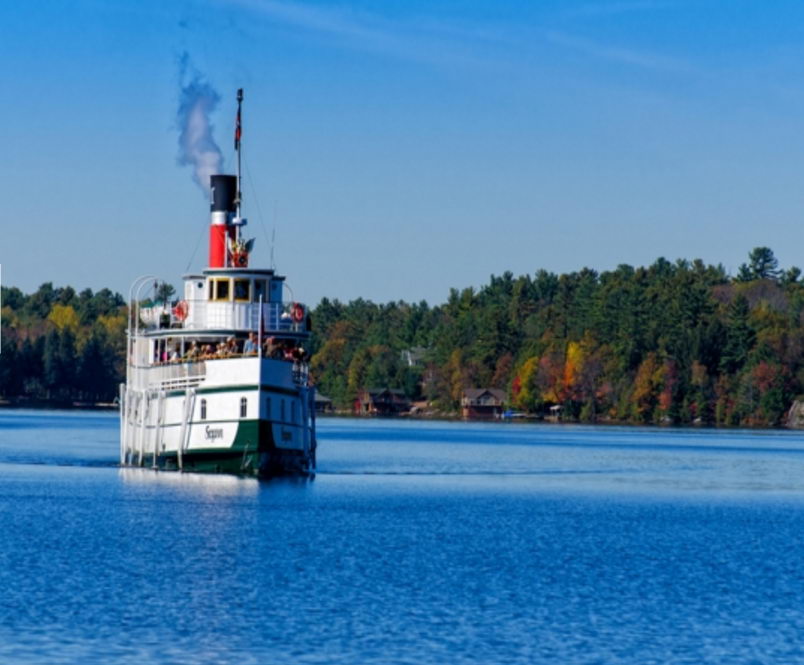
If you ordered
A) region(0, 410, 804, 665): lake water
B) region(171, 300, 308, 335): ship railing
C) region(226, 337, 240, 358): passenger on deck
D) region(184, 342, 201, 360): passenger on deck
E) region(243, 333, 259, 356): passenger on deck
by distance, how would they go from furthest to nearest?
region(171, 300, 308, 335): ship railing < region(184, 342, 201, 360): passenger on deck < region(226, 337, 240, 358): passenger on deck < region(243, 333, 259, 356): passenger on deck < region(0, 410, 804, 665): lake water

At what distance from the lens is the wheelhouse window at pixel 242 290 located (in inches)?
3105

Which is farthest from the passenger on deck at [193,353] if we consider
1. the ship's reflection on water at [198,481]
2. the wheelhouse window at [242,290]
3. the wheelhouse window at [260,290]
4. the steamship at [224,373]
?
the ship's reflection on water at [198,481]

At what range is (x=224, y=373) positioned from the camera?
2901 inches

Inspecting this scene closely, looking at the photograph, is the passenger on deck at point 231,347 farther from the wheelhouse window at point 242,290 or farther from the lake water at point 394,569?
the lake water at point 394,569

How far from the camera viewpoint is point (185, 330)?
7812 centimetres

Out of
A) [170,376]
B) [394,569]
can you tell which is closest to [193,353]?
[170,376]

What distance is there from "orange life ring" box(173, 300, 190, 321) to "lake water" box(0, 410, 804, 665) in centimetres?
683

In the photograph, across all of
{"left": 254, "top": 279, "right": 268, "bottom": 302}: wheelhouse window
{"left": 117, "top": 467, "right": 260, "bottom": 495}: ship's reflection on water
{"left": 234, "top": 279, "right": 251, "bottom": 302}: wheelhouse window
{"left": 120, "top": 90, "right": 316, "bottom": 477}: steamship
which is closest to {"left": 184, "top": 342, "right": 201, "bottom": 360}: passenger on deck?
{"left": 120, "top": 90, "right": 316, "bottom": 477}: steamship

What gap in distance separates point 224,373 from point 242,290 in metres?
6.22

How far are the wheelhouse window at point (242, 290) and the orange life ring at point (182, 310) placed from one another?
2257 millimetres

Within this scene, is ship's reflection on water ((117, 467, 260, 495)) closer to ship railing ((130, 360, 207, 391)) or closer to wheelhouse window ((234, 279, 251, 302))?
ship railing ((130, 360, 207, 391))

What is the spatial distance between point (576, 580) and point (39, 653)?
17.2m

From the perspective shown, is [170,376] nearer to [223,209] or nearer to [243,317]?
[243,317]

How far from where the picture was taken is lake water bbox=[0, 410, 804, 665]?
3831cm
